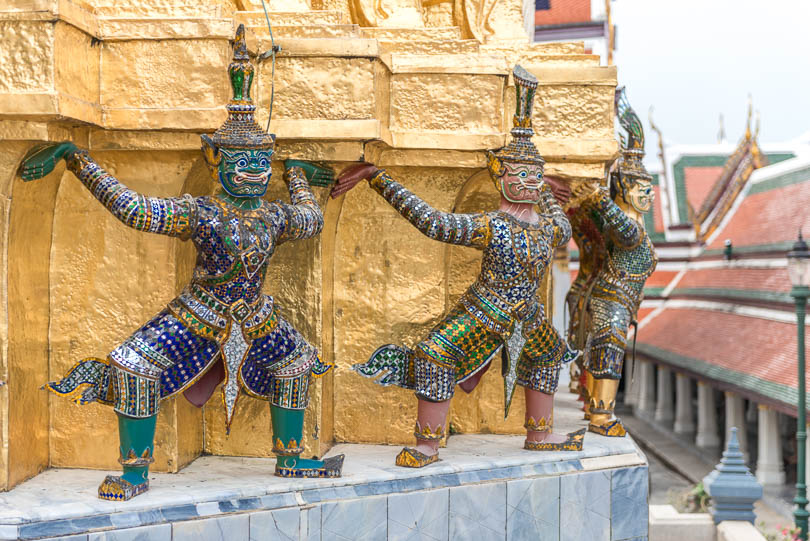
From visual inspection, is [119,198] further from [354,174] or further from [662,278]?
[662,278]

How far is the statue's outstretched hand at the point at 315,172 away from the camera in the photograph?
5.71m

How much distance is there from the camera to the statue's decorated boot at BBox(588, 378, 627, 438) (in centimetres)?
707

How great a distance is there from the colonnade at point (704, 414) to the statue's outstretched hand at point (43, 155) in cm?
1048

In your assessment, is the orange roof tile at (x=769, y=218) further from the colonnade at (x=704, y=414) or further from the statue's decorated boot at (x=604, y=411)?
the statue's decorated boot at (x=604, y=411)

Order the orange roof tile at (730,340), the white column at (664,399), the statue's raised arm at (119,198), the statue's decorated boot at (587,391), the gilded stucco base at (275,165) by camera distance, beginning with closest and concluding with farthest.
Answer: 1. the statue's raised arm at (119,198)
2. the gilded stucco base at (275,165)
3. the statue's decorated boot at (587,391)
4. the orange roof tile at (730,340)
5. the white column at (664,399)

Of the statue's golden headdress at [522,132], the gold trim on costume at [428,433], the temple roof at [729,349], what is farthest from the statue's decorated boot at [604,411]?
the temple roof at [729,349]

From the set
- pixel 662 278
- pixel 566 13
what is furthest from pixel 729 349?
pixel 566 13

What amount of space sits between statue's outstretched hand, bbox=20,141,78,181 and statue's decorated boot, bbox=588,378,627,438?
3798 mm

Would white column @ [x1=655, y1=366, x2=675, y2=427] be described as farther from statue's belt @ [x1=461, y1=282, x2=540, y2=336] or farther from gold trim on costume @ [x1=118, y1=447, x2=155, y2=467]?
gold trim on costume @ [x1=118, y1=447, x2=155, y2=467]

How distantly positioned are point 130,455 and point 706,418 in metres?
16.1

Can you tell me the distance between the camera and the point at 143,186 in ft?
18.6

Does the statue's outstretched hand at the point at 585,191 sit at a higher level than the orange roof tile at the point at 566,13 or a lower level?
lower

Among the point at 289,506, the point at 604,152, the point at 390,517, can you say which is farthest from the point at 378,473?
the point at 604,152

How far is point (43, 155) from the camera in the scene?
16.9 feet
